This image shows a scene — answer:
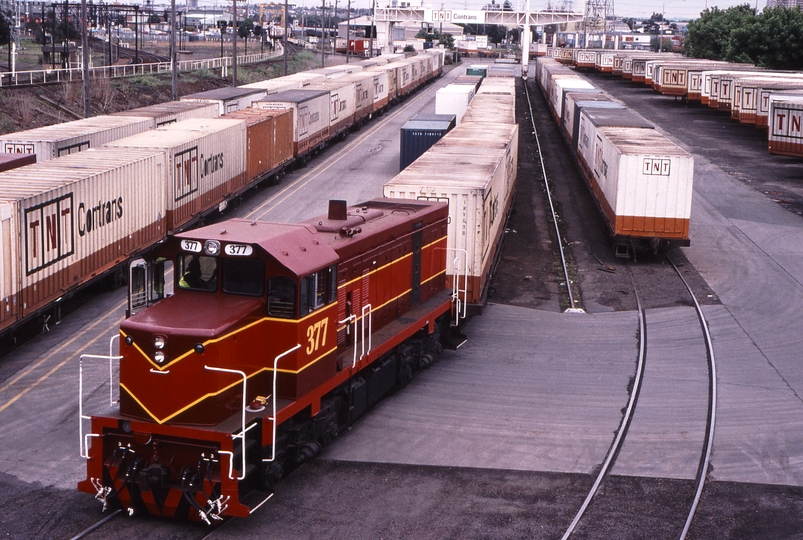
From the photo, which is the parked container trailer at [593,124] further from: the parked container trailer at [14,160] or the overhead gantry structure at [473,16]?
the overhead gantry structure at [473,16]

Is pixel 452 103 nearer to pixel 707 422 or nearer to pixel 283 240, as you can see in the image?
pixel 707 422

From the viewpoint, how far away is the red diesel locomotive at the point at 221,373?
37.3 ft

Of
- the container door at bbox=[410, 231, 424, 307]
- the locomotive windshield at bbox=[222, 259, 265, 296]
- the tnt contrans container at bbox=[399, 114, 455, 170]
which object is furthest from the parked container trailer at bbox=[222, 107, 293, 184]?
the locomotive windshield at bbox=[222, 259, 265, 296]

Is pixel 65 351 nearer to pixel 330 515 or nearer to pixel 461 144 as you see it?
pixel 330 515

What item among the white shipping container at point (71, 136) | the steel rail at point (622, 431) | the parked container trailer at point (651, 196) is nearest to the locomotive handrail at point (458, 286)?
the steel rail at point (622, 431)

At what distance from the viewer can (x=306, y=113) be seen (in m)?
45.9

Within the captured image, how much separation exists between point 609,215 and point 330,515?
20094mm

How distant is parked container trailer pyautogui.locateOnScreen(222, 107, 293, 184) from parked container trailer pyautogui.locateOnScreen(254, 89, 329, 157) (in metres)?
0.70

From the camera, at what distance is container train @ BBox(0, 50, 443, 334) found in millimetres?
19531

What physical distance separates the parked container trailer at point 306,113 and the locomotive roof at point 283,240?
101 ft

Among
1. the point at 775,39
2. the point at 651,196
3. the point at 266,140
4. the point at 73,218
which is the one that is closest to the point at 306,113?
the point at 266,140

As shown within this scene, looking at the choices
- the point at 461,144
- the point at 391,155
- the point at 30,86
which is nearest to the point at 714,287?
the point at 461,144

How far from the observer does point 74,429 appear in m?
15.6

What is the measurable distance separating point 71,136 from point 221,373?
21614 millimetres
